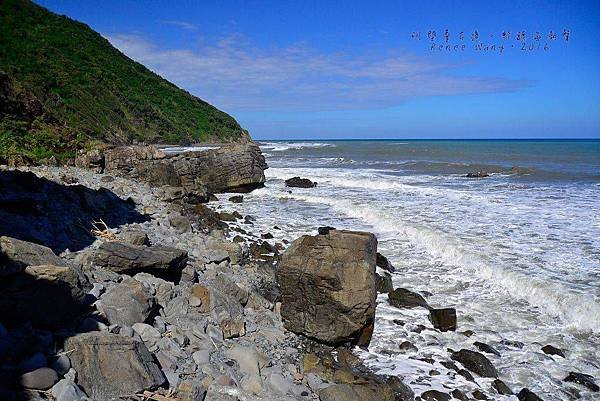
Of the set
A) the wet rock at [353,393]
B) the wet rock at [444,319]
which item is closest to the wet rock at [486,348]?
the wet rock at [444,319]

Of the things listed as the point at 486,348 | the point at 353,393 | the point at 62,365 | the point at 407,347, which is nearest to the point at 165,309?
the point at 62,365

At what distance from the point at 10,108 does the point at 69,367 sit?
16.1 meters

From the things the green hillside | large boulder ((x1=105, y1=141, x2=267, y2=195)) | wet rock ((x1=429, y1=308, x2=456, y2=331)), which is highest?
the green hillside

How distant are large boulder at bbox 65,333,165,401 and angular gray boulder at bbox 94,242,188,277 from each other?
234 cm

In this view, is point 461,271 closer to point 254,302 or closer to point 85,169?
point 254,302

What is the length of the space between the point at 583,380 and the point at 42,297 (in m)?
7.49

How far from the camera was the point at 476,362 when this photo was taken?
669 centimetres

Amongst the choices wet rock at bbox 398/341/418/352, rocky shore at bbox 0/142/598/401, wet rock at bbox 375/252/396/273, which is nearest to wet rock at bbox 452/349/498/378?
rocky shore at bbox 0/142/598/401

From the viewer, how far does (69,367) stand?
13.1 ft

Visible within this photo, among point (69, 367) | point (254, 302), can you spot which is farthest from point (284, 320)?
point (69, 367)

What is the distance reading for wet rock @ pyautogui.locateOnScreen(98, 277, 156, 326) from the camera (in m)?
5.30

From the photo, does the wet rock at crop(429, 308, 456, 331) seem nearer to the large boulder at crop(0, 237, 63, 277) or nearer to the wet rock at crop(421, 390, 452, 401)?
the wet rock at crop(421, 390, 452, 401)

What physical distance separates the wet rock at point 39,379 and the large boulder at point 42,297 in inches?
34.1

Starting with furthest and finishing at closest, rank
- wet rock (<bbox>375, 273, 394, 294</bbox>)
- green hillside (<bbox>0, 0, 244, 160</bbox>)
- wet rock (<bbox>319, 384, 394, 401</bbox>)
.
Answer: green hillside (<bbox>0, 0, 244, 160</bbox>) < wet rock (<bbox>375, 273, 394, 294</bbox>) < wet rock (<bbox>319, 384, 394, 401</bbox>)
